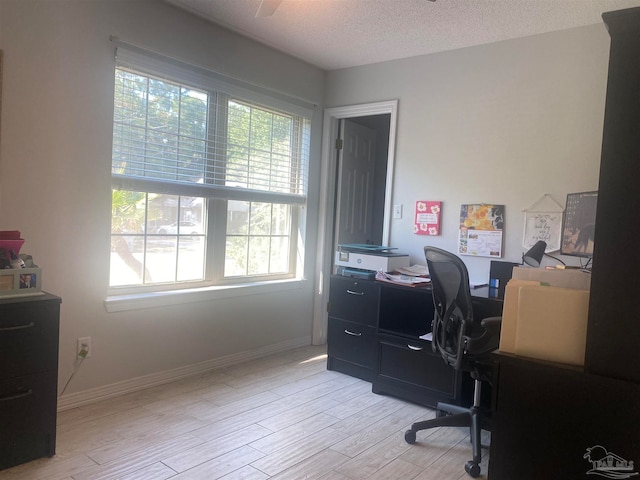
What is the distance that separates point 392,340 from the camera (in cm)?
310

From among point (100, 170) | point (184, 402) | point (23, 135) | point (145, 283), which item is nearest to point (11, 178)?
point (23, 135)

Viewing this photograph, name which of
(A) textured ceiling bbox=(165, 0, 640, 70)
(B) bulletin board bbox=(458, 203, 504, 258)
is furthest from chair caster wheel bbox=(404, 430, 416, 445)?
(A) textured ceiling bbox=(165, 0, 640, 70)

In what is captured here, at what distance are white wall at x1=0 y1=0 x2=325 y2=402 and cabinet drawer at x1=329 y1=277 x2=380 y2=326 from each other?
3.18 feet

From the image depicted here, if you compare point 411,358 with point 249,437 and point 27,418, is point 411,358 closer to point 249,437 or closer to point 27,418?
point 249,437

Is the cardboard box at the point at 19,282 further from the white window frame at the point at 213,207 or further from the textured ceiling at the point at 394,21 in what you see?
the textured ceiling at the point at 394,21

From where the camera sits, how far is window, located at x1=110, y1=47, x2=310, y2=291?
283 cm

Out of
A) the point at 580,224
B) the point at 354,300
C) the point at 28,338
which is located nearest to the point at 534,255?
the point at 580,224

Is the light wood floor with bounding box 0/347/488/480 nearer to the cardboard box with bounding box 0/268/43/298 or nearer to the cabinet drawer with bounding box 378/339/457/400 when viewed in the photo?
the cabinet drawer with bounding box 378/339/457/400

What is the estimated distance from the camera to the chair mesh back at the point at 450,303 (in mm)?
2260

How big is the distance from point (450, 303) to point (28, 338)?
199 cm

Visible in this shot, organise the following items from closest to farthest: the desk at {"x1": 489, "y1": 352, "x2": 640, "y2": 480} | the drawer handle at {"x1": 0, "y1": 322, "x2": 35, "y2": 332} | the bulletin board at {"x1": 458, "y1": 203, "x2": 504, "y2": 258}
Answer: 1. the desk at {"x1": 489, "y1": 352, "x2": 640, "y2": 480}
2. the drawer handle at {"x1": 0, "y1": 322, "x2": 35, "y2": 332}
3. the bulletin board at {"x1": 458, "y1": 203, "x2": 504, "y2": 258}

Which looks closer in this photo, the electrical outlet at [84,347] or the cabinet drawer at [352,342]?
the electrical outlet at [84,347]

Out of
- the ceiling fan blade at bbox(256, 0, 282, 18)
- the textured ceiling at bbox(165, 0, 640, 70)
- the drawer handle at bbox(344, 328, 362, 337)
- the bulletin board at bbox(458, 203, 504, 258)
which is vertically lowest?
the drawer handle at bbox(344, 328, 362, 337)

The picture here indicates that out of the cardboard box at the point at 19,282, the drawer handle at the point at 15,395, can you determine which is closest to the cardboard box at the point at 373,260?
the cardboard box at the point at 19,282
